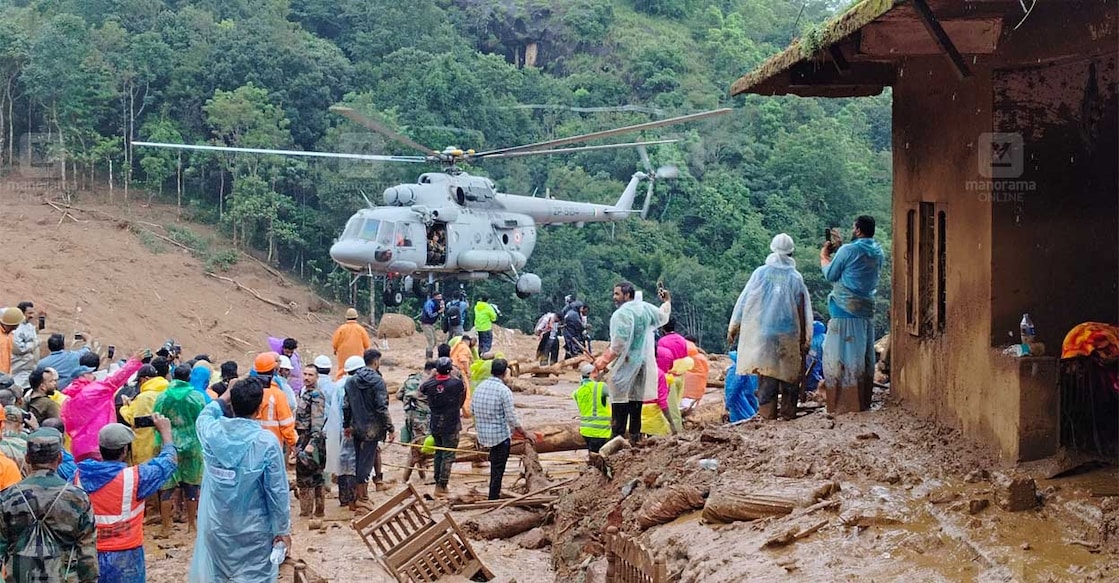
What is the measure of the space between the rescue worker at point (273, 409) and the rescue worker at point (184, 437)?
53cm

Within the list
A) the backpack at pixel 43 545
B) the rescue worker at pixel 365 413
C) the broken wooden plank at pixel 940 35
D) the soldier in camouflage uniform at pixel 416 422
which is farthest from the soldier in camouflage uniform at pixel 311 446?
the broken wooden plank at pixel 940 35

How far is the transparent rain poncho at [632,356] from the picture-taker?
10852 millimetres

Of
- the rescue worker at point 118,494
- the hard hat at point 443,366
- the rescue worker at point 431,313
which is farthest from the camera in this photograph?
the rescue worker at point 431,313

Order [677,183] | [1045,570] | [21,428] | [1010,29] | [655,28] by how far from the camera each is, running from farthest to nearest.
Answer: [655,28], [677,183], [21,428], [1010,29], [1045,570]

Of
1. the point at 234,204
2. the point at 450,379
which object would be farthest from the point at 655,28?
the point at 450,379

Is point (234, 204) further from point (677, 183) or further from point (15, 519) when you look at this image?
point (15, 519)

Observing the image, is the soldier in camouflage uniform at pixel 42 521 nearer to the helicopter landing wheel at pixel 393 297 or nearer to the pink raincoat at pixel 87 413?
the pink raincoat at pixel 87 413

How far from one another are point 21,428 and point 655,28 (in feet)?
160

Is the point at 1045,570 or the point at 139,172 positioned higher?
the point at 139,172

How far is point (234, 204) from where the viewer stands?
3619 cm

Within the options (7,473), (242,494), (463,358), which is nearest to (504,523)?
(242,494)

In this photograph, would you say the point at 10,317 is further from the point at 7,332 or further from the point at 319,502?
the point at 319,502

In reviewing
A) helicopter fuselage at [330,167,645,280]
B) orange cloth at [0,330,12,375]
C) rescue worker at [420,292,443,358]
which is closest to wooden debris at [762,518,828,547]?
orange cloth at [0,330,12,375]

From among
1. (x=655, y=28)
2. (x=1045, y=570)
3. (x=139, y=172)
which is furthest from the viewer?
(x=655, y=28)
